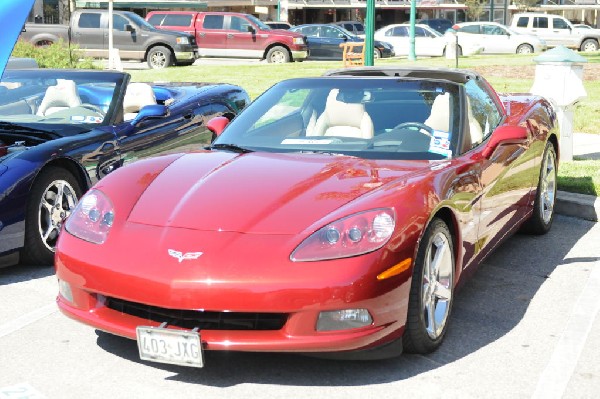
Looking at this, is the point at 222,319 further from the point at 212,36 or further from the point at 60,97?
the point at 212,36

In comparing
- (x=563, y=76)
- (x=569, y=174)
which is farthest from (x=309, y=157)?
(x=563, y=76)

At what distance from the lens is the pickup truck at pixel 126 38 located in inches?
1036

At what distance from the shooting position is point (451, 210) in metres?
4.85

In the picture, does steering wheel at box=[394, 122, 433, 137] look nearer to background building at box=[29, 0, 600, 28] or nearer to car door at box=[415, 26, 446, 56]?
car door at box=[415, 26, 446, 56]

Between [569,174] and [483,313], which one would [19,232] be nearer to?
[483,313]

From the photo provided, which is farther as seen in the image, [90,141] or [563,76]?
[563,76]

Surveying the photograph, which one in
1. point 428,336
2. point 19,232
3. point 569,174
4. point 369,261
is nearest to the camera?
point 369,261

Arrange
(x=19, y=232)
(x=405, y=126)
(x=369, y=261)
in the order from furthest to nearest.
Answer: (x=19, y=232) < (x=405, y=126) < (x=369, y=261)

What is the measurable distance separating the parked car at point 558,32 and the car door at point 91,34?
18671 millimetres

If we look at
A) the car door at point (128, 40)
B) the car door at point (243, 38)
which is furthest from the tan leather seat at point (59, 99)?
the car door at point (243, 38)

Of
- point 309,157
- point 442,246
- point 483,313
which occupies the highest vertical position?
point 309,157

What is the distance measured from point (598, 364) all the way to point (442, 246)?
0.91m

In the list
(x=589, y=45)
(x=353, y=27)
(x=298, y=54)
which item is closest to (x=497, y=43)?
(x=589, y=45)

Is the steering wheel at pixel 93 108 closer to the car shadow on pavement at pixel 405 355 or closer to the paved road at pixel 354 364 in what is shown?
the paved road at pixel 354 364
